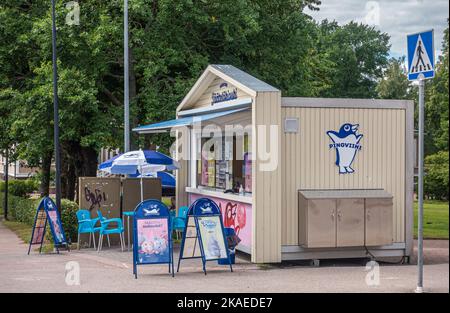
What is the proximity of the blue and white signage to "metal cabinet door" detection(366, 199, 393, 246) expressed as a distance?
353 cm

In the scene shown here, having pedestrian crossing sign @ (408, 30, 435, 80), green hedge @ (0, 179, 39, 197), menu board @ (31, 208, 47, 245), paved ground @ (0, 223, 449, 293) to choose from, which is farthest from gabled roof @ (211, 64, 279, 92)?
green hedge @ (0, 179, 39, 197)

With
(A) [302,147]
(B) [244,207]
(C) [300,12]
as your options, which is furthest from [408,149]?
(C) [300,12]

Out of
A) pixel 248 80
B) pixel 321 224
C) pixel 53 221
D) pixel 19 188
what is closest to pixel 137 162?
pixel 53 221

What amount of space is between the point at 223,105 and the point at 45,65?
1061 centimetres

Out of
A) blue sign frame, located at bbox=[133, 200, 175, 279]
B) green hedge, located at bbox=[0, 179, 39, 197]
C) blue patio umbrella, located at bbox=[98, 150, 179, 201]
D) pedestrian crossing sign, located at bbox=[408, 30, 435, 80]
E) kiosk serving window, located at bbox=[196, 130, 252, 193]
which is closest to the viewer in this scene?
pedestrian crossing sign, located at bbox=[408, 30, 435, 80]

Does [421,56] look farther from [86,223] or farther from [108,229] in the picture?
[108,229]

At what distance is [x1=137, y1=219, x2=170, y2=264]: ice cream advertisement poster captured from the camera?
42.1 ft

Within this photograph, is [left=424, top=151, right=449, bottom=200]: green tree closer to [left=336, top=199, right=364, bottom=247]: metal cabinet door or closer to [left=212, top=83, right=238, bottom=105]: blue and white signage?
[left=336, top=199, right=364, bottom=247]: metal cabinet door

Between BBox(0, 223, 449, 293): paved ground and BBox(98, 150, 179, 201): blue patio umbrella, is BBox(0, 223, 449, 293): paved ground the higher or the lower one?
the lower one

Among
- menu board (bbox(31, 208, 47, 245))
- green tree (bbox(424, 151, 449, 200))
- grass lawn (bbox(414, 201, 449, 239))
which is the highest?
green tree (bbox(424, 151, 449, 200))

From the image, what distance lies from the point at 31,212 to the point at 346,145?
55.1 ft

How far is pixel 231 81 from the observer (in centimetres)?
1558

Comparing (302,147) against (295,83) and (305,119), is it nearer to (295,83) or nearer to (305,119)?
(305,119)
